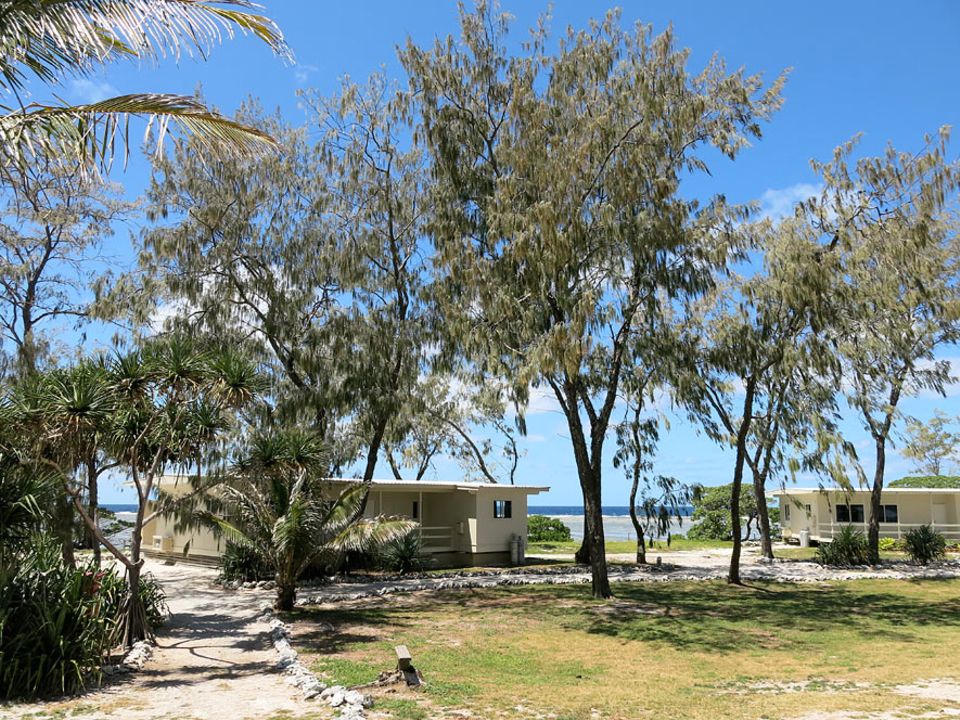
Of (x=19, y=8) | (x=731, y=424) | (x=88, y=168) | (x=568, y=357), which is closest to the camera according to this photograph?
(x=19, y=8)

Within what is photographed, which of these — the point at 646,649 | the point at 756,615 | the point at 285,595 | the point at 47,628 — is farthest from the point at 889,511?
the point at 47,628

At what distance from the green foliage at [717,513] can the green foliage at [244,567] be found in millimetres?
27289

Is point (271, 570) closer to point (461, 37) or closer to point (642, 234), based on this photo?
point (642, 234)

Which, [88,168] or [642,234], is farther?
[642,234]

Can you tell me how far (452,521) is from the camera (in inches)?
968

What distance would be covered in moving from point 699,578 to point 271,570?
11250 mm

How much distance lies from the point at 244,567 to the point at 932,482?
3988cm

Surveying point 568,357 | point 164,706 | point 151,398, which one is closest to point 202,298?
point 151,398

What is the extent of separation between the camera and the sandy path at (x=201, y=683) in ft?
23.7

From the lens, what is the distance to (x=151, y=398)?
35.4ft

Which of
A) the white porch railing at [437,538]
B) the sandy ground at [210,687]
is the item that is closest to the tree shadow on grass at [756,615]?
the sandy ground at [210,687]

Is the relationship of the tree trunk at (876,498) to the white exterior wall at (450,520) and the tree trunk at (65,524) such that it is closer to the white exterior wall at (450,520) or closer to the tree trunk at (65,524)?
the white exterior wall at (450,520)

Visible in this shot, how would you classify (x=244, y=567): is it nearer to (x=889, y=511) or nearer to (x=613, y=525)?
(x=889, y=511)

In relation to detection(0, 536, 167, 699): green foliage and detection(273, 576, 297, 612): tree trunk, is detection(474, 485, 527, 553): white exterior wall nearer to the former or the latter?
detection(273, 576, 297, 612): tree trunk
